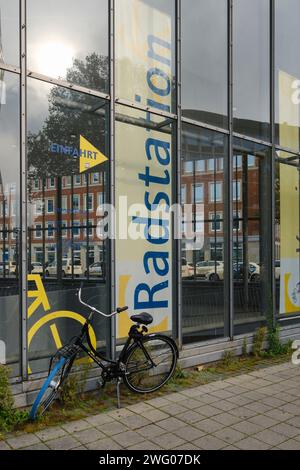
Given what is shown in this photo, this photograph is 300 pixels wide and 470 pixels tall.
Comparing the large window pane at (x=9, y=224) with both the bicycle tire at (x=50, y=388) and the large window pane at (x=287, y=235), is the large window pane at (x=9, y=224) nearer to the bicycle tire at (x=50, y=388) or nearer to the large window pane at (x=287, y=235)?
the bicycle tire at (x=50, y=388)

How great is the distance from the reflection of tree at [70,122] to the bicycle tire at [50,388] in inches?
83.6

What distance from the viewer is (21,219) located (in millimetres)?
4926

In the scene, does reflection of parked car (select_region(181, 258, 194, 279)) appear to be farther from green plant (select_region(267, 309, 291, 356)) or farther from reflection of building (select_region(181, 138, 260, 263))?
green plant (select_region(267, 309, 291, 356))


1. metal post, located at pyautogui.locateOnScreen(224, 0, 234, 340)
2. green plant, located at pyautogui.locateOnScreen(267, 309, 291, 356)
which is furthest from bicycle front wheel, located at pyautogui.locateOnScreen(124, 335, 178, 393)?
green plant, located at pyautogui.locateOnScreen(267, 309, 291, 356)

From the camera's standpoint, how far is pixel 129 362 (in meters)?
5.23

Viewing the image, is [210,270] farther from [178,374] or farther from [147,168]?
[147,168]

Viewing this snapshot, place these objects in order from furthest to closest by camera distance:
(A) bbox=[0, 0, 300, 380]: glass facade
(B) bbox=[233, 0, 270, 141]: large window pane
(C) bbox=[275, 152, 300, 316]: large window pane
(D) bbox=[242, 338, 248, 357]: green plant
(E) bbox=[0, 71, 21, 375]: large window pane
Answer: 1. (C) bbox=[275, 152, 300, 316]: large window pane
2. (B) bbox=[233, 0, 270, 141]: large window pane
3. (D) bbox=[242, 338, 248, 357]: green plant
4. (A) bbox=[0, 0, 300, 380]: glass facade
5. (E) bbox=[0, 71, 21, 375]: large window pane

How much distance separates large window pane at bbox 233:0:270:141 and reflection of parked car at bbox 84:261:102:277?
11.5 ft

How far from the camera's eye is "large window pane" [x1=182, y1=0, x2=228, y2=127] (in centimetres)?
680

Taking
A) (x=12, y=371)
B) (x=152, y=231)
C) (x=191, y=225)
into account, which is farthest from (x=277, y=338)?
(x=12, y=371)

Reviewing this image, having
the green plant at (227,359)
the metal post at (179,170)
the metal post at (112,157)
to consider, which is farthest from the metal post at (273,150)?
the metal post at (112,157)

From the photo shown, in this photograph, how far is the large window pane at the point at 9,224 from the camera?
4.81 m

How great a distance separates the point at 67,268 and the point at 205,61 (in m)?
4.05

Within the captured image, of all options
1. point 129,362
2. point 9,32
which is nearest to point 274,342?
point 129,362
